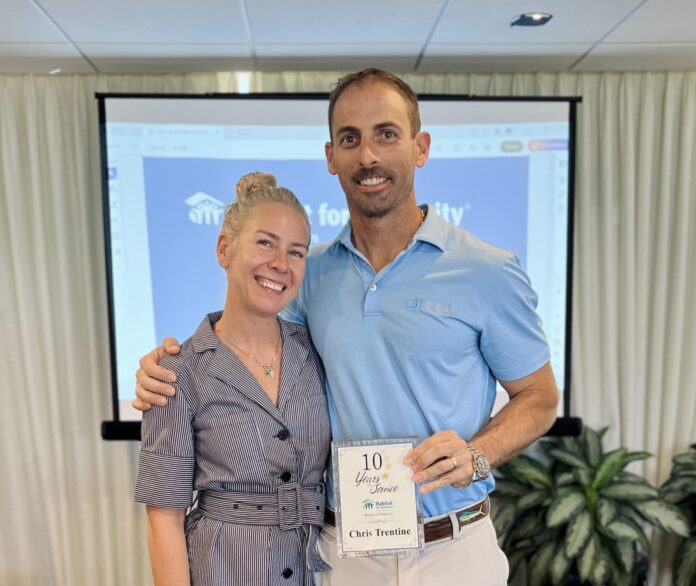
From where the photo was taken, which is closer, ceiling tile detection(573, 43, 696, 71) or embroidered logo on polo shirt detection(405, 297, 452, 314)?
embroidered logo on polo shirt detection(405, 297, 452, 314)

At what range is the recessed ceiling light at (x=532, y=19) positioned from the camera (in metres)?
2.29

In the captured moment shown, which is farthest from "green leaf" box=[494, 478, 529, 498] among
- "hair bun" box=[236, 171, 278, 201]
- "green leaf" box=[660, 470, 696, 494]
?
"hair bun" box=[236, 171, 278, 201]

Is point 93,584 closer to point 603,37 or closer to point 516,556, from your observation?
point 516,556

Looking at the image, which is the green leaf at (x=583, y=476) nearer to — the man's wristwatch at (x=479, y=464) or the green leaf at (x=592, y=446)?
the green leaf at (x=592, y=446)

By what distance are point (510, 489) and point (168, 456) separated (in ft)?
6.45

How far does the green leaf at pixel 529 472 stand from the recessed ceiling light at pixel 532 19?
71.8 inches

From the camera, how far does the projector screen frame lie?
2.70 metres

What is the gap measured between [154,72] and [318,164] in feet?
2.90

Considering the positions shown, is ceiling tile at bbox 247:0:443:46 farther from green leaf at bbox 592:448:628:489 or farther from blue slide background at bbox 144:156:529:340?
green leaf at bbox 592:448:628:489

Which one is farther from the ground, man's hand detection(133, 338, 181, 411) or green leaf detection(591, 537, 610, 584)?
man's hand detection(133, 338, 181, 411)

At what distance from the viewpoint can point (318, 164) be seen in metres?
2.82

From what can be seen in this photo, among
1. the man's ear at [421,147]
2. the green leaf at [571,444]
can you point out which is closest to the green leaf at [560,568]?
the green leaf at [571,444]

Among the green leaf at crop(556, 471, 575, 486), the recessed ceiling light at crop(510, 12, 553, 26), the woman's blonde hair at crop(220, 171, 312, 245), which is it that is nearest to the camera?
the woman's blonde hair at crop(220, 171, 312, 245)

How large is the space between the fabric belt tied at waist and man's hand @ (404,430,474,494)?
0.25m
